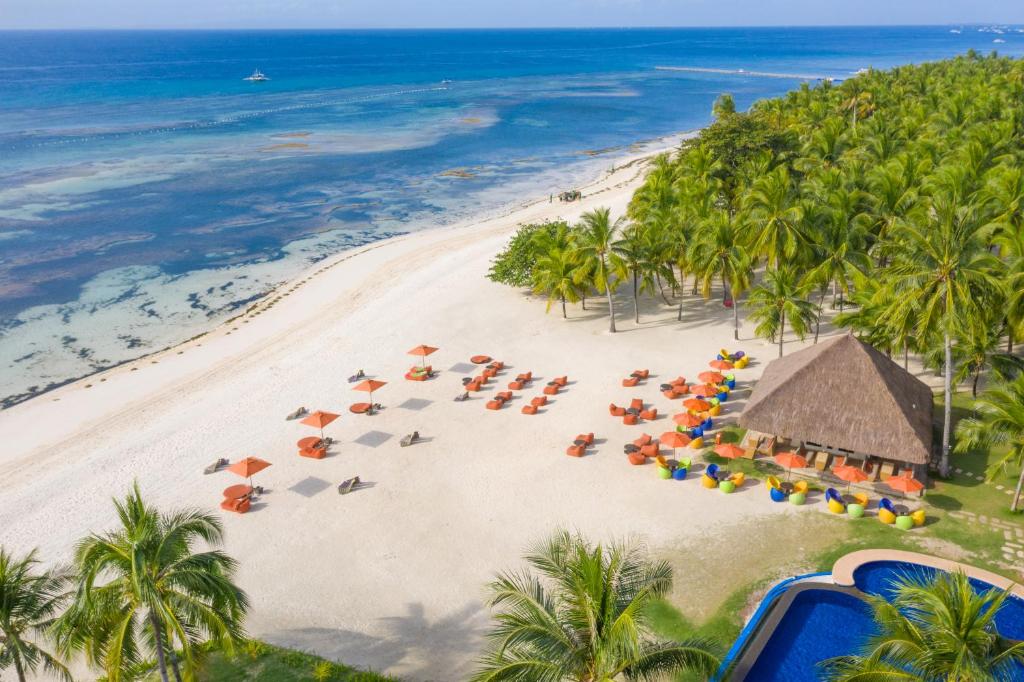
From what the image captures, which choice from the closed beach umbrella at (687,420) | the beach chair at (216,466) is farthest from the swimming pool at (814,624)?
the beach chair at (216,466)

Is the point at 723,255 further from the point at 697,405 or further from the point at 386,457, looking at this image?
the point at 386,457

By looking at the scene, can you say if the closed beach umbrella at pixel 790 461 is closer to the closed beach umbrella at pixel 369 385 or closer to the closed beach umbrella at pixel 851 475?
the closed beach umbrella at pixel 851 475

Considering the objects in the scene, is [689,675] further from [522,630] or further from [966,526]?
[966,526]

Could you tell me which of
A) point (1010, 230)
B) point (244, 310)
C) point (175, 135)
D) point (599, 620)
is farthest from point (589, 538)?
point (175, 135)

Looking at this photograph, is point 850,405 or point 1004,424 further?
point 850,405

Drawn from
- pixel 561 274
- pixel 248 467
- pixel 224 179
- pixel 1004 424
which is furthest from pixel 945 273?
pixel 224 179

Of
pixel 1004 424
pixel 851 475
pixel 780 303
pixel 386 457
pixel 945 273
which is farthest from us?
pixel 780 303
